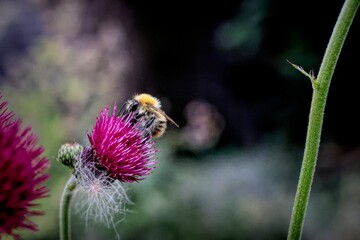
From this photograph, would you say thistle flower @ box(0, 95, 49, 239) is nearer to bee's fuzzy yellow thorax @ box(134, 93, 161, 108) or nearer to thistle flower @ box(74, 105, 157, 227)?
thistle flower @ box(74, 105, 157, 227)

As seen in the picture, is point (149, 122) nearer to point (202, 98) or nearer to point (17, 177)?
point (17, 177)

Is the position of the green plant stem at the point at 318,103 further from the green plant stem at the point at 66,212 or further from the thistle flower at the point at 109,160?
the green plant stem at the point at 66,212

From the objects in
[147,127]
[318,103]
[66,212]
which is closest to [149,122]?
[147,127]

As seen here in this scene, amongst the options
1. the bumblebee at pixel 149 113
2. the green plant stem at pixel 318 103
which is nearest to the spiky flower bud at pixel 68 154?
the bumblebee at pixel 149 113

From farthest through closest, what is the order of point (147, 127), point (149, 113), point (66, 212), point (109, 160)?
point (149, 113) < point (147, 127) < point (109, 160) < point (66, 212)

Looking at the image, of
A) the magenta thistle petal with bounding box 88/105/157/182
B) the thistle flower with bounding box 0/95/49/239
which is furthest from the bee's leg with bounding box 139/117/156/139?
the thistle flower with bounding box 0/95/49/239

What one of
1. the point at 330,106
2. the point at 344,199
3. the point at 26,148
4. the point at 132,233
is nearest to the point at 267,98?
the point at 330,106

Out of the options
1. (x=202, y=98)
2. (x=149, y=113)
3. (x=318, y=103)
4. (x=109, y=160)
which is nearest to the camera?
(x=318, y=103)
